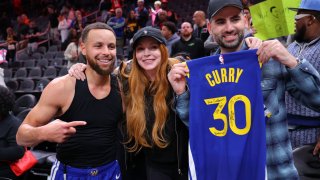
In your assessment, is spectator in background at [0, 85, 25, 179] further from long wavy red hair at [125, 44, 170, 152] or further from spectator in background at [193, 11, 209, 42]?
spectator in background at [193, 11, 209, 42]

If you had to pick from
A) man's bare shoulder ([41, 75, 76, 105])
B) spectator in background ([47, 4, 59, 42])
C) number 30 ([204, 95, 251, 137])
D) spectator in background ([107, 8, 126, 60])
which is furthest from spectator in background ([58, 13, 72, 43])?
number 30 ([204, 95, 251, 137])

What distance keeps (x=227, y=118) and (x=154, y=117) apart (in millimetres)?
590

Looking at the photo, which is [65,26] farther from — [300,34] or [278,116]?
[278,116]

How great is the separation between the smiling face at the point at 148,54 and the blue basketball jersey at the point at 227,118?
43 cm

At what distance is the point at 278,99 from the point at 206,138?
468 mm

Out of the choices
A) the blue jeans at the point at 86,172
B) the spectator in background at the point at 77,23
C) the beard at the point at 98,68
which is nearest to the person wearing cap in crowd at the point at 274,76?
the beard at the point at 98,68

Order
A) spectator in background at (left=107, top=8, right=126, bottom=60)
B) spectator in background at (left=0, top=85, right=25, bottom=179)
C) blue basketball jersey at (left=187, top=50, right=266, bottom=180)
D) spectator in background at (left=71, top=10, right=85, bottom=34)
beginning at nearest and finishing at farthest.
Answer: blue basketball jersey at (left=187, top=50, right=266, bottom=180)
spectator in background at (left=0, top=85, right=25, bottom=179)
spectator in background at (left=107, top=8, right=126, bottom=60)
spectator in background at (left=71, top=10, right=85, bottom=34)

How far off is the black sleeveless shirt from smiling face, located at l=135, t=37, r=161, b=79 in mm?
322

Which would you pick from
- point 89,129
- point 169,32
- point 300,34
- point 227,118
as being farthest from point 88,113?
point 169,32

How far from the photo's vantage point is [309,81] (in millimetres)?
1972

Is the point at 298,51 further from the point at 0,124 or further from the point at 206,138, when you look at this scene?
the point at 0,124

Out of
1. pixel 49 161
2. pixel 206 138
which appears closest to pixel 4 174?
pixel 49 161

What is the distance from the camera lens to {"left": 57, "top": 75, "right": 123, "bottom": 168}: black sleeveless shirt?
8.10ft

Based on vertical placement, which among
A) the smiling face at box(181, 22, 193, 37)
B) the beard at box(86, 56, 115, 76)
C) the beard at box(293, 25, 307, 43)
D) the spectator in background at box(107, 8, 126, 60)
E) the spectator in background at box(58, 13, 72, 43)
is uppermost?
the spectator in background at box(58, 13, 72, 43)
